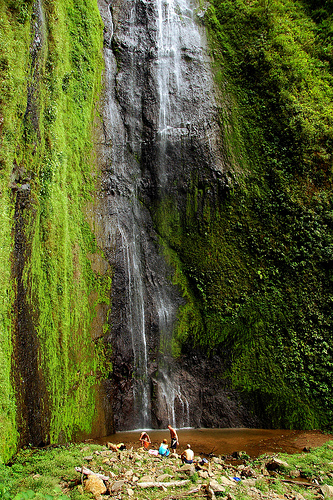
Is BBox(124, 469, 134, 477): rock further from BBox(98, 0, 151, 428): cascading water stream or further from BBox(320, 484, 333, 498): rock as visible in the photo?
BBox(98, 0, 151, 428): cascading water stream

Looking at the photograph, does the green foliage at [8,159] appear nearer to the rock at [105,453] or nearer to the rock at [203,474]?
the rock at [105,453]

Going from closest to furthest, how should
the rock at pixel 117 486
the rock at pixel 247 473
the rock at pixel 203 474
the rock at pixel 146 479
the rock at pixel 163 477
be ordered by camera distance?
the rock at pixel 117 486 → the rock at pixel 146 479 → the rock at pixel 163 477 → the rock at pixel 203 474 → the rock at pixel 247 473

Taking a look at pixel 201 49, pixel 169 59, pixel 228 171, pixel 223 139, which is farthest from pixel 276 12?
pixel 228 171

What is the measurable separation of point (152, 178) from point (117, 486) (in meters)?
8.52

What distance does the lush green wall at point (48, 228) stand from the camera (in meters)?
6.33

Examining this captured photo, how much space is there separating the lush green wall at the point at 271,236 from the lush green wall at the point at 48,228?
10.0 feet

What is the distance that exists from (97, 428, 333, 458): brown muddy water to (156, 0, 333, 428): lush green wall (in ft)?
1.69

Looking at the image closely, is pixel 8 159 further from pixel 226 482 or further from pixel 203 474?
pixel 226 482

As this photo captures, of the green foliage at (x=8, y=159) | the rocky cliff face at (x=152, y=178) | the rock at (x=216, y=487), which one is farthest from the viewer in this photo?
the rocky cliff face at (x=152, y=178)

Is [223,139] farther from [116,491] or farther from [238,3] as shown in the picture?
[116,491]

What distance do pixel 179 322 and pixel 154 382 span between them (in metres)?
1.86

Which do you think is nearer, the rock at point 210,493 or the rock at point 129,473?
the rock at point 210,493

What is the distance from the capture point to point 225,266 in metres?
10.7

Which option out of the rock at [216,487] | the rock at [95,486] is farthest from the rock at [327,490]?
the rock at [95,486]
